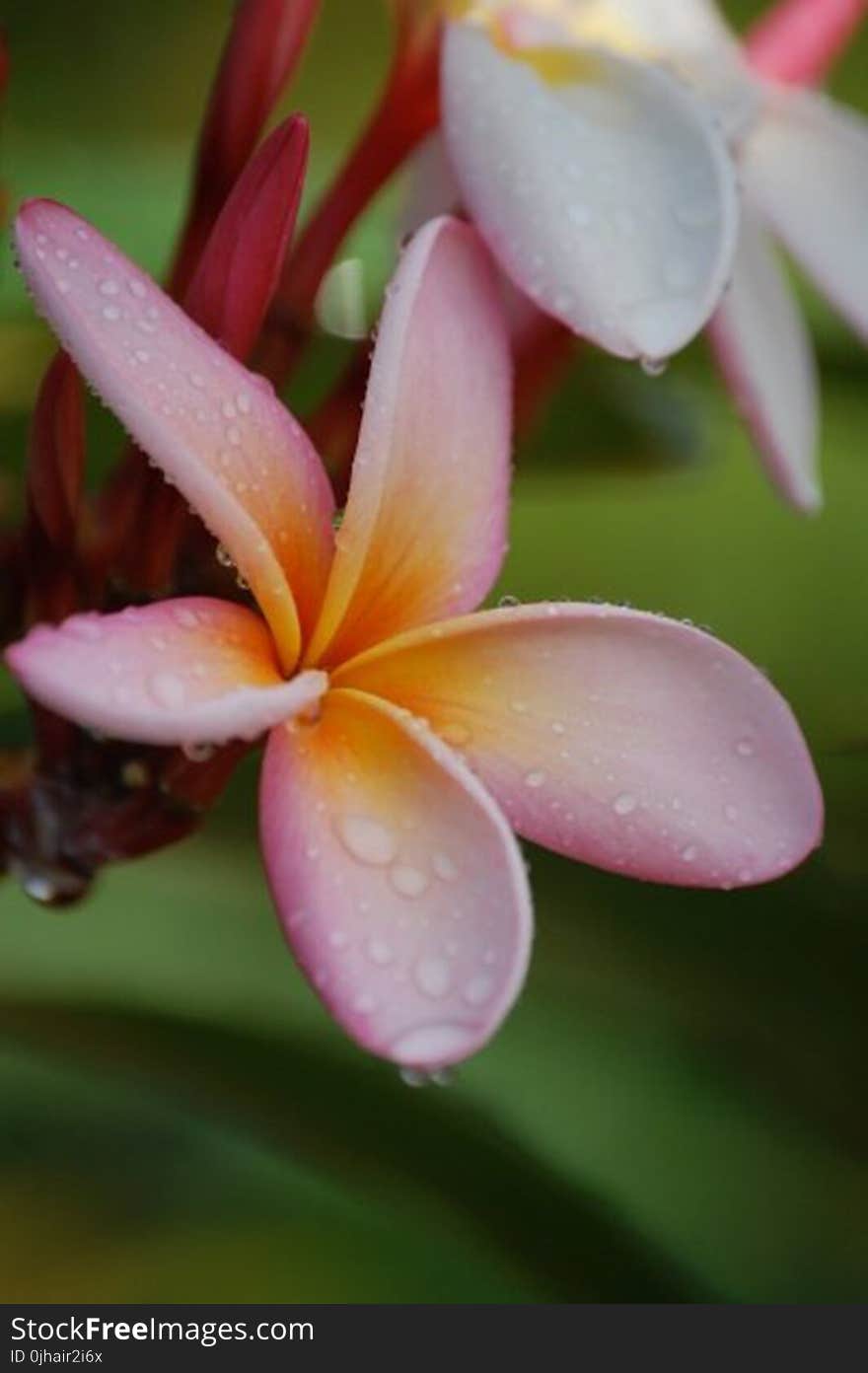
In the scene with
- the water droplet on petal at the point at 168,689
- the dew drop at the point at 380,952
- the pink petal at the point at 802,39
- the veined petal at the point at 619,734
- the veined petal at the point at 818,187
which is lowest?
the dew drop at the point at 380,952

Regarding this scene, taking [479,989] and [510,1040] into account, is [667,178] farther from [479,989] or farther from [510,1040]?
[510,1040]

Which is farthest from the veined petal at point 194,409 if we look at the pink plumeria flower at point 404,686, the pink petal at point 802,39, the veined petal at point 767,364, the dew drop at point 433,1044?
the pink petal at point 802,39

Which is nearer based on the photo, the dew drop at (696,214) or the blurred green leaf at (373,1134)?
the dew drop at (696,214)

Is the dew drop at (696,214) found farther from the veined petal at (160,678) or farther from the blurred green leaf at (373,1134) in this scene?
the blurred green leaf at (373,1134)

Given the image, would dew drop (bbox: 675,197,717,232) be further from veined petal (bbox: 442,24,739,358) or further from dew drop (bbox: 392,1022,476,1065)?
dew drop (bbox: 392,1022,476,1065)

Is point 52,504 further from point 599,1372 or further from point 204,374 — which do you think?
point 599,1372

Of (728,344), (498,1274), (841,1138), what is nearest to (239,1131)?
(498,1274)

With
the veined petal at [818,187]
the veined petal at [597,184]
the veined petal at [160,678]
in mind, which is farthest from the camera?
the veined petal at [818,187]
